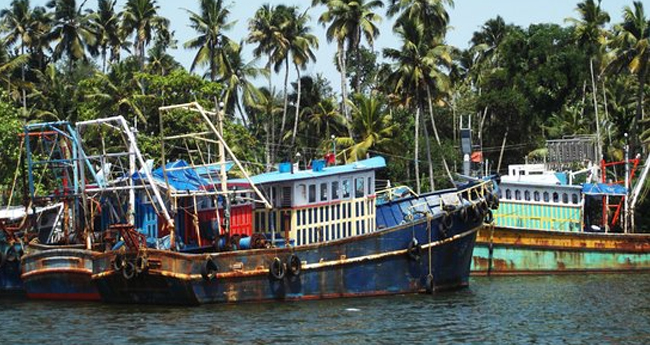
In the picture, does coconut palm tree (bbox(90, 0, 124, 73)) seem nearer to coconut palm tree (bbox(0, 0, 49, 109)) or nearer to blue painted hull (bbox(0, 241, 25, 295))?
coconut palm tree (bbox(0, 0, 49, 109))

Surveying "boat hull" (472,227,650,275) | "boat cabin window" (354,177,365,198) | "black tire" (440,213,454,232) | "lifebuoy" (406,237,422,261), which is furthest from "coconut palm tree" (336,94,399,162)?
"lifebuoy" (406,237,422,261)

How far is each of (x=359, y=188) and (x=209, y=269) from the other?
6475 mm

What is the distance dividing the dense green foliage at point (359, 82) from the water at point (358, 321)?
65.7 ft

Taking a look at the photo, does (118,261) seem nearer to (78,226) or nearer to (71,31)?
(78,226)

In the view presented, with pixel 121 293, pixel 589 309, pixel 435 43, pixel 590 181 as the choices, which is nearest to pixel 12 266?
pixel 121 293

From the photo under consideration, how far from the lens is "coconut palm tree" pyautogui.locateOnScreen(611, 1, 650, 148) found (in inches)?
2117

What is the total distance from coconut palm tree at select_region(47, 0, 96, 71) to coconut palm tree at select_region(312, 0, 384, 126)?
1505 cm

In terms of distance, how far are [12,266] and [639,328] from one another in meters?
19.0

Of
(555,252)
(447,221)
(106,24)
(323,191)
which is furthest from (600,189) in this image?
(106,24)

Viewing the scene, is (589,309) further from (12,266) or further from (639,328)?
(12,266)

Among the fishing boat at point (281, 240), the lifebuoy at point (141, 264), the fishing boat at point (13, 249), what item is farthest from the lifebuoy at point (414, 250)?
the fishing boat at point (13, 249)

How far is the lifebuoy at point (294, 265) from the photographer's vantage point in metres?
33.3

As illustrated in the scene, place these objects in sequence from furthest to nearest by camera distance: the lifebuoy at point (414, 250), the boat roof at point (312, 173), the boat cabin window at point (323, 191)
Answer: the boat cabin window at point (323, 191), the lifebuoy at point (414, 250), the boat roof at point (312, 173)

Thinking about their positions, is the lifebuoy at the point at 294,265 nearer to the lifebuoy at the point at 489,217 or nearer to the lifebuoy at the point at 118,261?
the lifebuoy at the point at 118,261
